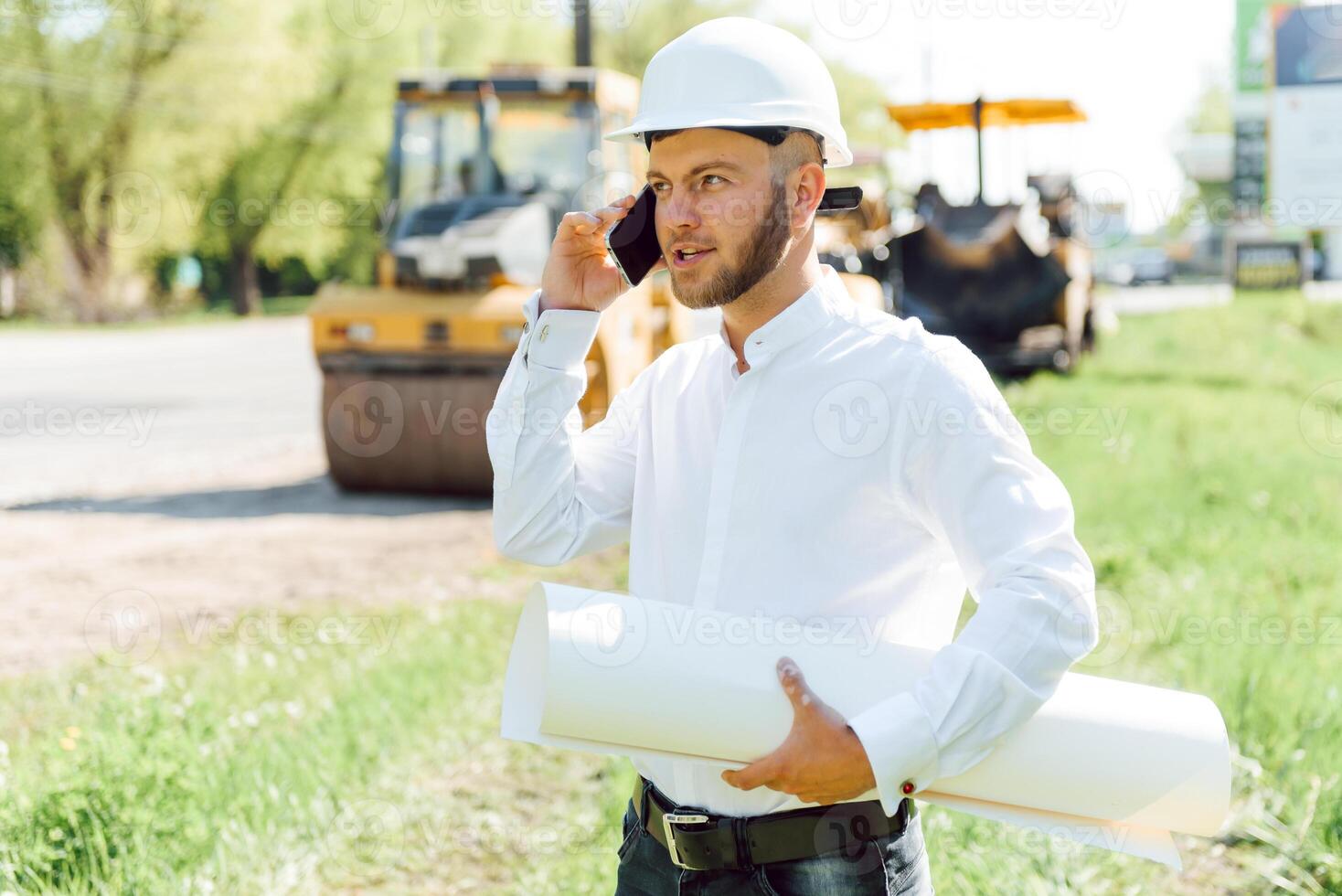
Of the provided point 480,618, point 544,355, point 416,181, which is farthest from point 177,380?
point 544,355

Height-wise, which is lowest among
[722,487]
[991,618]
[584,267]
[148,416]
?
[148,416]

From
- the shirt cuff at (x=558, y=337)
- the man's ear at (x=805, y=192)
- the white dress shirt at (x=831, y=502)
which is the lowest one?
the white dress shirt at (x=831, y=502)

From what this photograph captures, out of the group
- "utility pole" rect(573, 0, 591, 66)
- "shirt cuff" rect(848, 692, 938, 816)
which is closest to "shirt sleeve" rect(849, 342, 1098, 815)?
"shirt cuff" rect(848, 692, 938, 816)

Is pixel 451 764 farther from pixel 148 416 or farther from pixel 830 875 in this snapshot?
pixel 148 416

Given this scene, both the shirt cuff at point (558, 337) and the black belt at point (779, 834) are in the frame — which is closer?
the black belt at point (779, 834)

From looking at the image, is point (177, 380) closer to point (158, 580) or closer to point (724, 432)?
point (158, 580)

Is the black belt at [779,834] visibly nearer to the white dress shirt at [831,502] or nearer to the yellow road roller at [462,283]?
the white dress shirt at [831,502]

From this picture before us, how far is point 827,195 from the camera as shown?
7.29 ft

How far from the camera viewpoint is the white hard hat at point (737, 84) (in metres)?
1.95

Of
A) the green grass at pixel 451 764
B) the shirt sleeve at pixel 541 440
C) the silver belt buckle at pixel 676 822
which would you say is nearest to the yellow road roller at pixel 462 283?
the green grass at pixel 451 764

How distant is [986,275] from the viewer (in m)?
15.0

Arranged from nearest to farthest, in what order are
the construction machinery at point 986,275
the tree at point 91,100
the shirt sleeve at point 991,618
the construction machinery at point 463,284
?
the shirt sleeve at point 991,618
the construction machinery at point 463,284
the construction machinery at point 986,275
the tree at point 91,100

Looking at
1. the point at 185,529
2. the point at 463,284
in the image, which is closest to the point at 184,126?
the point at 463,284

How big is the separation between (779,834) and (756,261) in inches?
32.9
